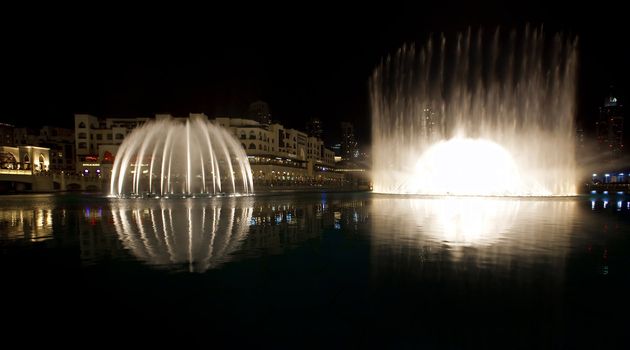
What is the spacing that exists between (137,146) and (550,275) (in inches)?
2930

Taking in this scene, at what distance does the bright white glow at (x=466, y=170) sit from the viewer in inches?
1884

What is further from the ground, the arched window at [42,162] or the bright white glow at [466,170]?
the arched window at [42,162]

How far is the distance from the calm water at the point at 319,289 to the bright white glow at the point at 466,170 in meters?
35.1

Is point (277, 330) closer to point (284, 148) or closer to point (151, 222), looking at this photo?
point (151, 222)

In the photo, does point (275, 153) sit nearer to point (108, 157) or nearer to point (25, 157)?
point (108, 157)

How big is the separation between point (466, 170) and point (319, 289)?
157ft

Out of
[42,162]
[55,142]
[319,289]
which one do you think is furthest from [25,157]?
[319,289]

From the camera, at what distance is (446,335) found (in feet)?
19.6

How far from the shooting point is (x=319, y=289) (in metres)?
8.10

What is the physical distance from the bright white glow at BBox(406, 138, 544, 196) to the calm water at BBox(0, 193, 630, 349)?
35.1m

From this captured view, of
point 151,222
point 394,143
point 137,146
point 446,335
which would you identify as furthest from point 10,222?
point 137,146

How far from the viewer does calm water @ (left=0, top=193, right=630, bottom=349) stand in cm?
607

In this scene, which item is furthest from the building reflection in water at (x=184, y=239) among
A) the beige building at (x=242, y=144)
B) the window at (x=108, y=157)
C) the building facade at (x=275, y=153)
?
the window at (x=108, y=157)

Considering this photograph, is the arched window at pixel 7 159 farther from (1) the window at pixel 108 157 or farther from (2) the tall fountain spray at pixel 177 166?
(2) the tall fountain spray at pixel 177 166
